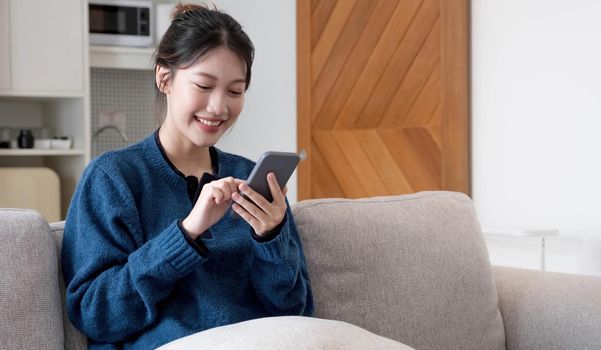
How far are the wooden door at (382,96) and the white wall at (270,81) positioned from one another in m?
0.22

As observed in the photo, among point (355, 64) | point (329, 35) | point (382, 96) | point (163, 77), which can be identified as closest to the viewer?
A: point (163, 77)

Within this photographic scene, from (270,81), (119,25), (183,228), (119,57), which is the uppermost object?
(119,25)

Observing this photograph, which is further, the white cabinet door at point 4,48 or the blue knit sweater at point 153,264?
the white cabinet door at point 4,48

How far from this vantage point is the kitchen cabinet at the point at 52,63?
162 inches

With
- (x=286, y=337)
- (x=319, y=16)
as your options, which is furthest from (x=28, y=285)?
(x=319, y=16)

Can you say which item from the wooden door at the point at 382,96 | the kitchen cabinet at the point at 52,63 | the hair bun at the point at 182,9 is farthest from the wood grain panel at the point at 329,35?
the hair bun at the point at 182,9

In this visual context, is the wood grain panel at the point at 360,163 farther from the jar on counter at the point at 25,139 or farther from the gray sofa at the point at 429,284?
the gray sofa at the point at 429,284

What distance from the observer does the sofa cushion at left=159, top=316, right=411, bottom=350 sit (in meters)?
1.25

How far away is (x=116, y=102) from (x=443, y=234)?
311 centimetres

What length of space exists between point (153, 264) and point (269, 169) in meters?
0.24

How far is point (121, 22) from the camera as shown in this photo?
4.48 metres

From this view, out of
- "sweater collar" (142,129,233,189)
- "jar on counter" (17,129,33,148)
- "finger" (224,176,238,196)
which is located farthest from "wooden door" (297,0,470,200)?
"finger" (224,176,238,196)

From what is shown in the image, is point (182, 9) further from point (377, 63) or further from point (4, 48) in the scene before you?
point (4, 48)

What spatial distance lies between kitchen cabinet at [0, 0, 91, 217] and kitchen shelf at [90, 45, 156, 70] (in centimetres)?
15
